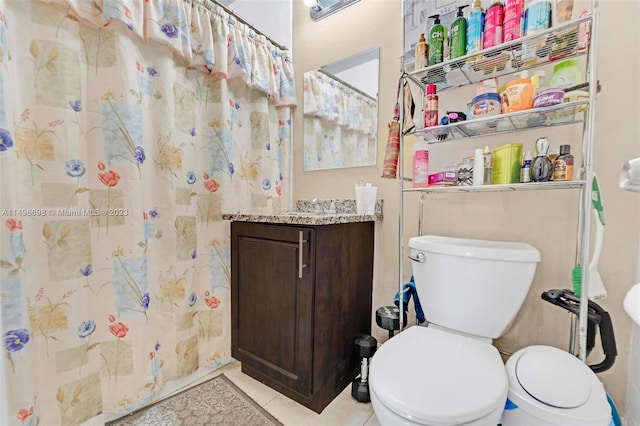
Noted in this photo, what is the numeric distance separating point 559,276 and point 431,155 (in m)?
0.75

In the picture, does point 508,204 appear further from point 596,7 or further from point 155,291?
point 155,291

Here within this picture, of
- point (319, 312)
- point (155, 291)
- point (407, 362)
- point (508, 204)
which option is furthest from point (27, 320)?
point (508, 204)

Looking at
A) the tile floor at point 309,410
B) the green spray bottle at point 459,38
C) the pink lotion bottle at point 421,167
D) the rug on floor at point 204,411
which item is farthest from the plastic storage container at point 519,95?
the rug on floor at point 204,411

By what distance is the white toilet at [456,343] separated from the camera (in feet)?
2.42

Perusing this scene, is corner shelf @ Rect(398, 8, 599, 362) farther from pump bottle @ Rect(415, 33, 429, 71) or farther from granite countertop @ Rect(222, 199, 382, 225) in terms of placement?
granite countertop @ Rect(222, 199, 382, 225)

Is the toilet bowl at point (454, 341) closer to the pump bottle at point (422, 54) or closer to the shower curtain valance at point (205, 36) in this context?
the pump bottle at point (422, 54)

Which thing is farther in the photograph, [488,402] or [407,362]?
[407,362]

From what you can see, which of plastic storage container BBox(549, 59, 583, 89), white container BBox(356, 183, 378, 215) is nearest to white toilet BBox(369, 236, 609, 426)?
white container BBox(356, 183, 378, 215)

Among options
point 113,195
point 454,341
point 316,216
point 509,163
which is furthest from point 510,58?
point 113,195

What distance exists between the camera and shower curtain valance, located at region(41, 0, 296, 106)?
108 centimetres

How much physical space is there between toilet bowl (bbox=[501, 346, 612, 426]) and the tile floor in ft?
1.93

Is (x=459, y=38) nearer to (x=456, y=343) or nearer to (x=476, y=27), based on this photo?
(x=476, y=27)

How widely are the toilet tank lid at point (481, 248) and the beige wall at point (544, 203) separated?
11 cm

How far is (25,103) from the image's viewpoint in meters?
0.98
